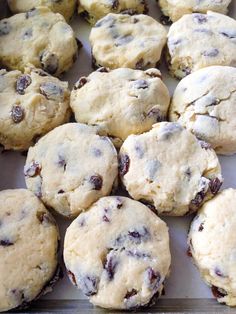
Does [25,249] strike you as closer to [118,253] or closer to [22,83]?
[118,253]

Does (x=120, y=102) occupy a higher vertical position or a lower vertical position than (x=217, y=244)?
higher

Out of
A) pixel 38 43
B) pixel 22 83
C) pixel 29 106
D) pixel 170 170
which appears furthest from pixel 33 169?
pixel 38 43

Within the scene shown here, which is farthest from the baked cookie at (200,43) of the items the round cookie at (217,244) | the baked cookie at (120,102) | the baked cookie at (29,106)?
the round cookie at (217,244)

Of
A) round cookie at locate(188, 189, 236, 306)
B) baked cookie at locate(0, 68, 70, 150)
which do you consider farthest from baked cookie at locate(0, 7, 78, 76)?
round cookie at locate(188, 189, 236, 306)

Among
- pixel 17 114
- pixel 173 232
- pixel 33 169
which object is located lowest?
pixel 173 232

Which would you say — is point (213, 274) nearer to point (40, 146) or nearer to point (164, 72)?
point (40, 146)

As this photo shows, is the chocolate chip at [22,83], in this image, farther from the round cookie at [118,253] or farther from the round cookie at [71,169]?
the round cookie at [118,253]

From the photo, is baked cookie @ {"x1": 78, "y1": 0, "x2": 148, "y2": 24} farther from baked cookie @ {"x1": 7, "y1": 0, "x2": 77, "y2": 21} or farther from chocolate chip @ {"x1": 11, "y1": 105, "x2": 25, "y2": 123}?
chocolate chip @ {"x1": 11, "y1": 105, "x2": 25, "y2": 123}
